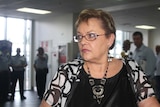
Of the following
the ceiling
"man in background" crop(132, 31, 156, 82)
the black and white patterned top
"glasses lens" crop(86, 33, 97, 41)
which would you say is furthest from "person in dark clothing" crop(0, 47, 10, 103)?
"glasses lens" crop(86, 33, 97, 41)

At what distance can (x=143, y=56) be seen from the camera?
536cm

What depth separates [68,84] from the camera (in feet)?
5.01

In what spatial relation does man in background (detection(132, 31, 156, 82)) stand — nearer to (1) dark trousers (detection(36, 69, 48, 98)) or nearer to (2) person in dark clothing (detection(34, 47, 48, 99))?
(2) person in dark clothing (detection(34, 47, 48, 99))

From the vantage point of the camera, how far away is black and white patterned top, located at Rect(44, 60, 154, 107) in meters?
1.52

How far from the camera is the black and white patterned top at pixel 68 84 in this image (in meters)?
1.52

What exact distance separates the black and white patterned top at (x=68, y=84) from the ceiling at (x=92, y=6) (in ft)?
26.6

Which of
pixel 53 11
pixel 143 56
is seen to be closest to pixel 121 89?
pixel 143 56

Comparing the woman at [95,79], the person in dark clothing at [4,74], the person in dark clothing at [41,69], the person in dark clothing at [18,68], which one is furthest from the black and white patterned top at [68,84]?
the person in dark clothing at [41,69]

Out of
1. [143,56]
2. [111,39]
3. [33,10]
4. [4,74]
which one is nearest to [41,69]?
[4,74]

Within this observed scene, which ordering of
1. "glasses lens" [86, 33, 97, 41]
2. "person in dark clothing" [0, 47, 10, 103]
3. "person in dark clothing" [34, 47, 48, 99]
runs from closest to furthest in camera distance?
"glasses lens" [86, 33, 97, 41] < "person in dark clothing" [0, 47, 10, 103] < "person in dark clothing" [34, 47, 48, 99]

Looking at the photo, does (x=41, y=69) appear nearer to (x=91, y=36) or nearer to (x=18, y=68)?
(x=18, y=68)

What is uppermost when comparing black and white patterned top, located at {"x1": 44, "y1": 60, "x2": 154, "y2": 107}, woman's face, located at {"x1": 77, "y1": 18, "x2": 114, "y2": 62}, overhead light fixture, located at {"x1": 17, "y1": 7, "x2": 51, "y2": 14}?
overhead light fixture, located at {"x1": 17, "y1": 7, "x2": 51, "y2": 14}

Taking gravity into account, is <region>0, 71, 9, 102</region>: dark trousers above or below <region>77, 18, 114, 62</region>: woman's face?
below

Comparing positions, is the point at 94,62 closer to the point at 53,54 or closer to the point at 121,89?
the point at 121,89
